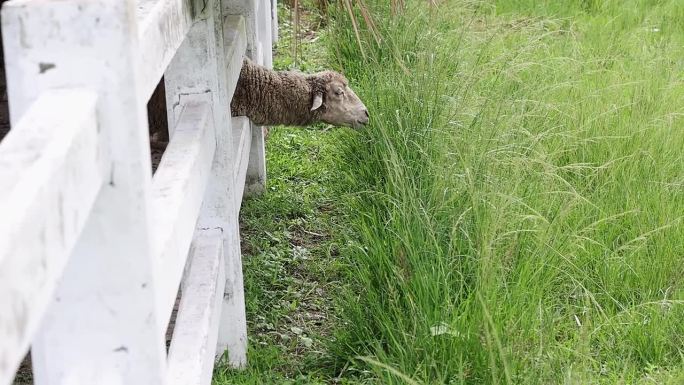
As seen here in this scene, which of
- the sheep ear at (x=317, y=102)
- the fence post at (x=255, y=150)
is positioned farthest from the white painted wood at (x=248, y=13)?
the sheep ear at (x=317, y=102)

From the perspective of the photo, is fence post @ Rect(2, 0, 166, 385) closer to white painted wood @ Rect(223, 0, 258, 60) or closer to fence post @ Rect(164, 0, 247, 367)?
fence post @ Rect(164, 0, 247, 367)

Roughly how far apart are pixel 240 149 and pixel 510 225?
4.61 feet

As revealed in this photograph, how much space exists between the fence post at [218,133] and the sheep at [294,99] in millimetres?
1637

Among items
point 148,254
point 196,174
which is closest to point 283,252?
point 196,174

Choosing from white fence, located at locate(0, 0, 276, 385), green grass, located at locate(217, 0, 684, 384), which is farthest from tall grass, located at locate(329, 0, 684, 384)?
white fence, located at locate(0, 0, 276, 385)

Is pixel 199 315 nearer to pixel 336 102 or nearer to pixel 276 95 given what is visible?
pixel 276 95

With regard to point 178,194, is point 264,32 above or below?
below

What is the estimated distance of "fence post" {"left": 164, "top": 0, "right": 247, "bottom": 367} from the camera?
3.08 meters

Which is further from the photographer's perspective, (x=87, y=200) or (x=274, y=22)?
(x=274, y=22)

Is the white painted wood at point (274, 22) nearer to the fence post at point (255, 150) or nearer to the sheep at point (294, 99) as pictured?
the fence post at point (255, 150)

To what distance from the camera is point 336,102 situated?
5465 mm

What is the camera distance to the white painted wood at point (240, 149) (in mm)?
4092

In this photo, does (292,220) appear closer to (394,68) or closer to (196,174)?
(394,68)

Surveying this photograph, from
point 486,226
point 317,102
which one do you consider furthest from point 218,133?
point 317,102
